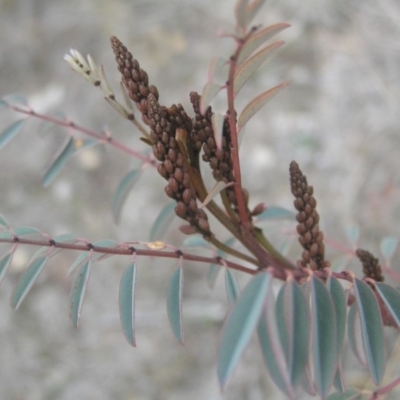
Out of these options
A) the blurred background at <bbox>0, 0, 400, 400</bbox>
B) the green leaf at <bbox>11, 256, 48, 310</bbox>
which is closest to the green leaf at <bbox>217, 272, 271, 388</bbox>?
the green leaf at <bbox>11, 256, 48, 310</bbox>

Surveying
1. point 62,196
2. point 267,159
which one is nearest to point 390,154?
point 267,159

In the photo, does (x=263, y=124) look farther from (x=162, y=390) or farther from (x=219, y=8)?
(x=162, y=390)

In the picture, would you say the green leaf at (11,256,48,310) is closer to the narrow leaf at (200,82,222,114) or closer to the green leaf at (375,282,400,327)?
the narrow leaf at (200,82,222,114)

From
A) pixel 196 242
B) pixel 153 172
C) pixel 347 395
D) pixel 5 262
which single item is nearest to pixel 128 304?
pixel 5 262

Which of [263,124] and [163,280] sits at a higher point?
[263,124]

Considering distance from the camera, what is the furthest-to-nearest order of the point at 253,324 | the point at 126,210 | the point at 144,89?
the point at 126,210
the point at 144,89
the point at 253,324

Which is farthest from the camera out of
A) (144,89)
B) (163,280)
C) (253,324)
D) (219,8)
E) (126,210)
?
(219,8)
